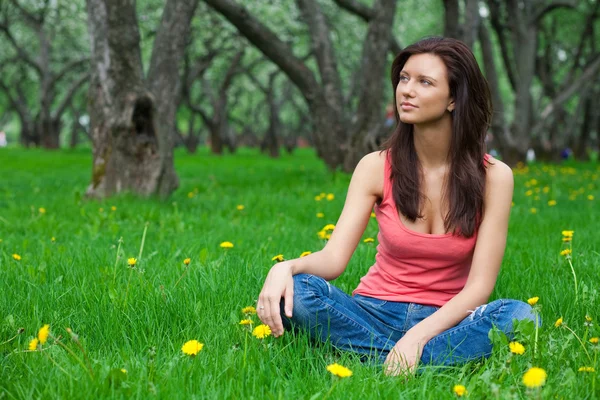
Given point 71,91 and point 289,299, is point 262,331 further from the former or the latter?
point 71,91

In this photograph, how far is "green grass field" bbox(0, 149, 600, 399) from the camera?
222cm

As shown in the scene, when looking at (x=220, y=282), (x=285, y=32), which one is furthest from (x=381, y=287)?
(x=285, y=32)

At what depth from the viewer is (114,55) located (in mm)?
7160

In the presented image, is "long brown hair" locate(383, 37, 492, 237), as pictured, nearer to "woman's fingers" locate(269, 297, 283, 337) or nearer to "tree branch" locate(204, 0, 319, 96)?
"woman's fingers" locate(269, 297, 283, 337)

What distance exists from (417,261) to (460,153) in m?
0.49

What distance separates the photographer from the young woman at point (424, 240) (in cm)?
267

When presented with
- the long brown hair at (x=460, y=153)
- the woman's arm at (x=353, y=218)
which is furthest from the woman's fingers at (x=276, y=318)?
the long brown hair at (x=460, y=153)

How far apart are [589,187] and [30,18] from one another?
20.6 metres

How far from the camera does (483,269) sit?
2.76 m

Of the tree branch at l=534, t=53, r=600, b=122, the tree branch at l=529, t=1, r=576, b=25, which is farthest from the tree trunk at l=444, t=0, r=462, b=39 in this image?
the tree branch at l=534, t=53, r=600, b=122

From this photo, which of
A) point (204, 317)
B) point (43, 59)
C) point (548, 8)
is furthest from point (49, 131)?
point (204, 317)

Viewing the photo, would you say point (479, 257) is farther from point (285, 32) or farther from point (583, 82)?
point (285, 32)

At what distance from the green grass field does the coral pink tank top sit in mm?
388

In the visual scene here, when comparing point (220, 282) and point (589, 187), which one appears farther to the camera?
point (589, 187)
